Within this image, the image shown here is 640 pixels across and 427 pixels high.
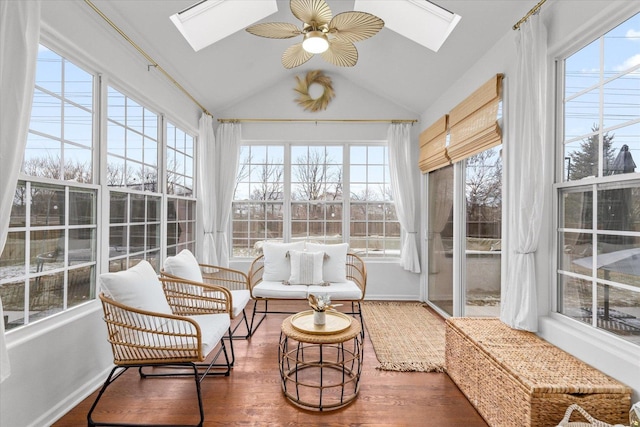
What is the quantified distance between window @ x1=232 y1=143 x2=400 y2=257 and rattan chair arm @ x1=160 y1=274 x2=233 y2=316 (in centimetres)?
200

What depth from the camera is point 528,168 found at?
2.23 m

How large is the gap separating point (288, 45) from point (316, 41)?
176 centimetres

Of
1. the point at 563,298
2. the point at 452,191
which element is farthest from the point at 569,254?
the point at 452,191

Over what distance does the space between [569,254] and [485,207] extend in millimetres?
1056

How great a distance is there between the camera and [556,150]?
225 cm

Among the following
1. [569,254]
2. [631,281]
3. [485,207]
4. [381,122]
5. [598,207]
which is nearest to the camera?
[631,281]

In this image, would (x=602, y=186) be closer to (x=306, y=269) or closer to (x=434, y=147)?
(x=434, y=147)

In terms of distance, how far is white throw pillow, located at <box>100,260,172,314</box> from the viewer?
2.10 metres

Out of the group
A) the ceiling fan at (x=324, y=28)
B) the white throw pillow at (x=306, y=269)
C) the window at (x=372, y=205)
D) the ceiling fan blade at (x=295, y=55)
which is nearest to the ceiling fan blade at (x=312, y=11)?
the ceiling fan at (x=324, y=28)

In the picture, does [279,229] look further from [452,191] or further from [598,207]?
[598,207]

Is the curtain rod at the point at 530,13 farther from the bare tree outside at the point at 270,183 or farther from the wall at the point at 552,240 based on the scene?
the bare tree outside at the point at 270,183

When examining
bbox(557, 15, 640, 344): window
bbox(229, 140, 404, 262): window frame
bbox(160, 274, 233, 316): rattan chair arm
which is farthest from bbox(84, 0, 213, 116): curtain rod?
bbox(557, 15, 640, 344): window

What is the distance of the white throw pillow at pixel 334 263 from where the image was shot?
12.4 feet

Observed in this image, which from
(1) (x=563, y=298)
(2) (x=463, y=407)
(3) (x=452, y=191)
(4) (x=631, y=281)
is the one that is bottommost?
(2) (x=463, y=407)
